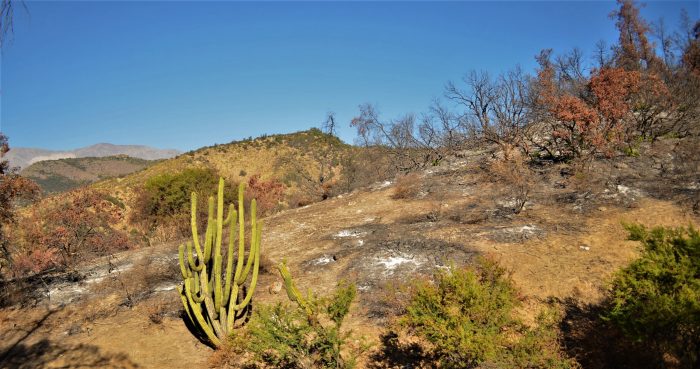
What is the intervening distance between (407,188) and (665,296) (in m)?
11.3

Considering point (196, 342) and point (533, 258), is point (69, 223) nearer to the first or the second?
point (196, 342)

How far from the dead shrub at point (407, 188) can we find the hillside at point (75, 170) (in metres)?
48.3

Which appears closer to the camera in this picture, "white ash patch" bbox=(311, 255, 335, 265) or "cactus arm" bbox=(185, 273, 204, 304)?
"cactus arm" bbox=(185, 273, 204, 304)

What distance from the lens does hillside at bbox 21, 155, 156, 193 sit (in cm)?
5656

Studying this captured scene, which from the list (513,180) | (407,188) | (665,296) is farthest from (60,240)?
(665,296)

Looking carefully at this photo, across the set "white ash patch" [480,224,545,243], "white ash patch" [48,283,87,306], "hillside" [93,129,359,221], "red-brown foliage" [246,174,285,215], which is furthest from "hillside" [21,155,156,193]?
"white ash patch" [480,224,545,243]

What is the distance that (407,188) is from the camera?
15.7 meters

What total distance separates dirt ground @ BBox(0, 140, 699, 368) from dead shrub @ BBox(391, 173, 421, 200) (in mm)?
945

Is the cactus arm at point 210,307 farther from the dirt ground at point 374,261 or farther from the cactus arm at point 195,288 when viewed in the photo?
the dirt ground at point 374,261

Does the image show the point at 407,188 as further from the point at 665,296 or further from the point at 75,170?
the point at 75,170

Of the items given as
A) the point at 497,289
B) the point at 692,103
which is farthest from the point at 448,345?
the point at 692,103

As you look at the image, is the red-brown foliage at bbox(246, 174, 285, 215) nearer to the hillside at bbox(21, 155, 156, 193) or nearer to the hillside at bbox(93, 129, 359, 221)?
the hillside at bbox(93, 129, 359, 221)

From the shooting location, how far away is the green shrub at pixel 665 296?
14.5 ft

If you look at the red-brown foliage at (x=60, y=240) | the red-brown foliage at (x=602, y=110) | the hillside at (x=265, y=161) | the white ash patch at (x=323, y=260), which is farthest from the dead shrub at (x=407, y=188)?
the hillside at (x=265, y=161)
